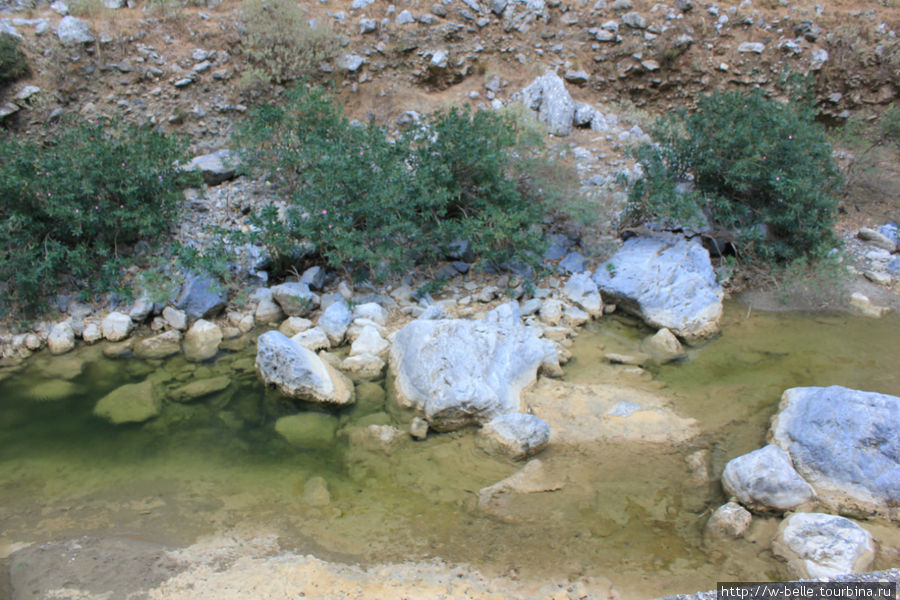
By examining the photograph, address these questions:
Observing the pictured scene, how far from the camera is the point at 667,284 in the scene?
623cm

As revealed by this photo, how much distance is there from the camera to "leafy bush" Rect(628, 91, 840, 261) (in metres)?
6.61

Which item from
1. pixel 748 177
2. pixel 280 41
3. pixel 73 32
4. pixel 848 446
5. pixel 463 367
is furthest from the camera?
pixel 280 41

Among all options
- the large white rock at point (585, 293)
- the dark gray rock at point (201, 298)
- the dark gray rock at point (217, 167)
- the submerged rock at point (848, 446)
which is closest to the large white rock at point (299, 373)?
the dark gray rock at point (201, 298)

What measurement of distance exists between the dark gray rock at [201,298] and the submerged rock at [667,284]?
426cm

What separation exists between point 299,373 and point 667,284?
3.95m

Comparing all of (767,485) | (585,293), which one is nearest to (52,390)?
(585,293)

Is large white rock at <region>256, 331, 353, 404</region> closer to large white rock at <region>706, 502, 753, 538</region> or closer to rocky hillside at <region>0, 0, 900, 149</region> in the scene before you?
large white rock at <region>706, 502, 753, 538</region>

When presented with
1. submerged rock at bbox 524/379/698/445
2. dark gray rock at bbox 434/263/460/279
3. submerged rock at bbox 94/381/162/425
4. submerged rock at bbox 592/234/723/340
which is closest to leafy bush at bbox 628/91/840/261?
submerged rock at bbox 592/234/723/340

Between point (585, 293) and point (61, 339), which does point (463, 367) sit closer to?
point (585, 293)

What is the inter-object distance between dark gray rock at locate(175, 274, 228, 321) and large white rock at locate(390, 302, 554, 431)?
7.60 feet

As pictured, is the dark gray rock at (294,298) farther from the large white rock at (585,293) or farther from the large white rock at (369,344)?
the large white rock at (585,293)

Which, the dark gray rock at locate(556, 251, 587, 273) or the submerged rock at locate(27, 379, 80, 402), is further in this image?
the dark gray rock at locate(556, 251, 587, 273)

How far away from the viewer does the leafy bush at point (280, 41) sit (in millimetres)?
9453

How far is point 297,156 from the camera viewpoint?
732 centimetres
